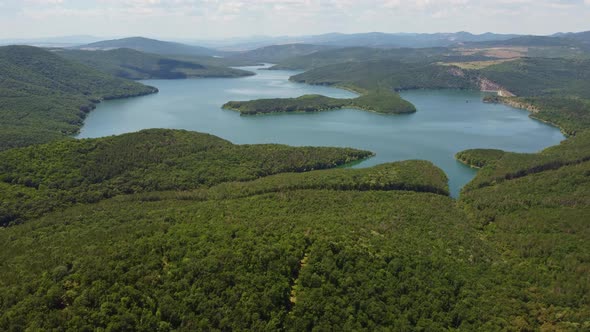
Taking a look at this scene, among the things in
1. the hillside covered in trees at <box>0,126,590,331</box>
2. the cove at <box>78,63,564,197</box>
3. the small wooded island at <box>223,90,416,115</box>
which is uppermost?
the small wooded island at <box>223,90,416,115</box>

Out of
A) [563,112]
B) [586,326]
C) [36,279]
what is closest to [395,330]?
[586,326]

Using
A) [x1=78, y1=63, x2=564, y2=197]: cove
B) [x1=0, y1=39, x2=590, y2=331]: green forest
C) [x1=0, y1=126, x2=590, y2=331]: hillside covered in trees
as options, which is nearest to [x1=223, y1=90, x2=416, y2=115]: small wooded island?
[x1=78, y1=63, x2=564, y2=197]: cove

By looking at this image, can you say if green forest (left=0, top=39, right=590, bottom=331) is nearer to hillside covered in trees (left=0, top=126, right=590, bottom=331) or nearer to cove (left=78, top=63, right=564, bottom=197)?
hillside covered in trees (left=0, top=126, right=590, bottom=331)

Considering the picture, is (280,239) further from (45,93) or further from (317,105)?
(45,93)

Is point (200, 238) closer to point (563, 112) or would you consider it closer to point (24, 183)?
point (24, 183)

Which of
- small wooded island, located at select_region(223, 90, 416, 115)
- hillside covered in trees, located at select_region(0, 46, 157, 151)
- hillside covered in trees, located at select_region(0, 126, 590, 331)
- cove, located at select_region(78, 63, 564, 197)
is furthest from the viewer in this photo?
small wooded island, located at select_region(223, 90, 416, 115)

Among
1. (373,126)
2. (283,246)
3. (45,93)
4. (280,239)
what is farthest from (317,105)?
(283,246)
